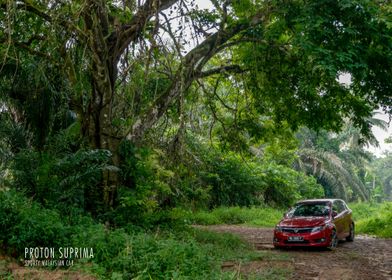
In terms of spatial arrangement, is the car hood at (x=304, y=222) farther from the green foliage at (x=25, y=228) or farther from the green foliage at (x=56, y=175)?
the green foliage at (x=25, y=228)

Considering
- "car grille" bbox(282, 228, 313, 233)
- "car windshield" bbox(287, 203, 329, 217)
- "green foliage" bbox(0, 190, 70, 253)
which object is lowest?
"car grille" bbox(282, 228, 313, 233)

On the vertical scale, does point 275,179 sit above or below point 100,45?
below

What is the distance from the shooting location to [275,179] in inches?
1016

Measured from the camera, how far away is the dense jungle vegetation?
7207 mm

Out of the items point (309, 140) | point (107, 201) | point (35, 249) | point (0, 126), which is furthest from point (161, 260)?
point (309, 140)

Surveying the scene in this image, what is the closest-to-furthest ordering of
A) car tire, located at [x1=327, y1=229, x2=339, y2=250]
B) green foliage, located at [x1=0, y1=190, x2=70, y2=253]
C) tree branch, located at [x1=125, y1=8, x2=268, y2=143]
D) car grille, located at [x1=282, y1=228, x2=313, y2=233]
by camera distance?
green foliage, located at [x1=0, y1=190, x2=70, y2=253], tree branch, located at [x1=125, y1=8, x2=268, y2=143], car grille, located at [x1=282, y1=228, x2=313, y2=233], car tire, located at [x1=327, y1=229, x2=339, y2=250]

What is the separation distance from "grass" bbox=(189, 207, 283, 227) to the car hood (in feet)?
26.1

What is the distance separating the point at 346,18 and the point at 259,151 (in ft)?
67.2

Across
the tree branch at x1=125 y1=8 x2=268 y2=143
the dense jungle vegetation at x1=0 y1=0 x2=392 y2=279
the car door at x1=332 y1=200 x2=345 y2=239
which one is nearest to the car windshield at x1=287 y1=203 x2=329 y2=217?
the car door at x1=332 y1=200 x2=345 y2=239

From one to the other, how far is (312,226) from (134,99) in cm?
600

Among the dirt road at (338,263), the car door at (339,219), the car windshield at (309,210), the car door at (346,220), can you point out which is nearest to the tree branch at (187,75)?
the dirt road at (338,263)

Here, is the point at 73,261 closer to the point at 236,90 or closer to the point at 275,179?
the point at 236,90

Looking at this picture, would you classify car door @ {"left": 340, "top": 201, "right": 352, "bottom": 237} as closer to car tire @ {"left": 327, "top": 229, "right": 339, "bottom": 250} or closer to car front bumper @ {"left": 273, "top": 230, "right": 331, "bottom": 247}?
car tire @ {"left": 327, "top": 229, "right": 339, "bottom": 250}

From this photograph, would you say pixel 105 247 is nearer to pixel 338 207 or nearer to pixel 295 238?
pixel 295 238
